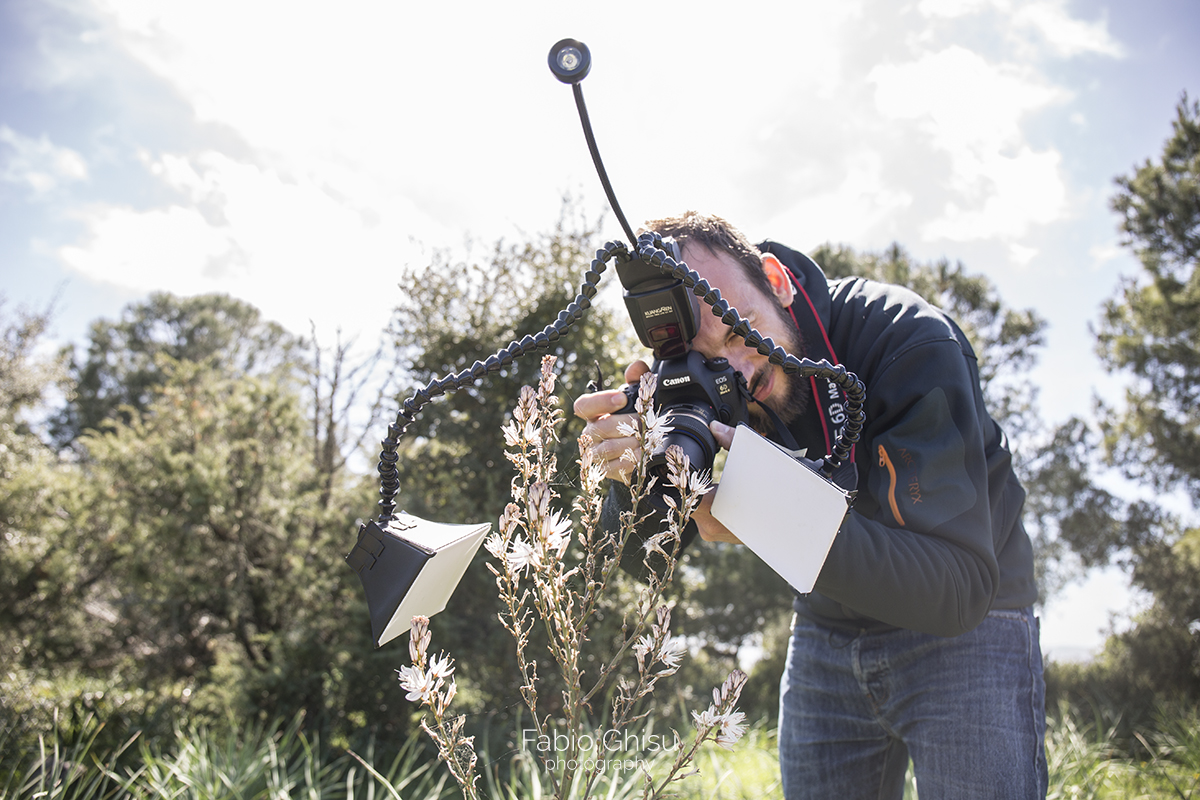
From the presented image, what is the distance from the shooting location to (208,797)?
113 inches

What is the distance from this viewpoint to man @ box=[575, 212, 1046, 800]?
1081mm

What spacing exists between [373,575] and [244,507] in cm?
564

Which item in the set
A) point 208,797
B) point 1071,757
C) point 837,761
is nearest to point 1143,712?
point 1071,757

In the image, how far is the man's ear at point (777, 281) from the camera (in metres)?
1.53

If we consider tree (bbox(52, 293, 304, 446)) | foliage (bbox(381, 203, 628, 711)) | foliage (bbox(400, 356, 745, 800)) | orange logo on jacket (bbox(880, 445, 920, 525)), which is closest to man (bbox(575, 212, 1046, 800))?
orange logo on jacket (bbox(880, 445, 920, 525))

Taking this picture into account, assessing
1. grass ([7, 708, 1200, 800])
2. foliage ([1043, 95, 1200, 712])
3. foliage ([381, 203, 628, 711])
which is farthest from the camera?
foliage ([1043, 95, 1200, 712])

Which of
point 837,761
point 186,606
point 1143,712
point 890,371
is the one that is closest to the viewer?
point 890,371

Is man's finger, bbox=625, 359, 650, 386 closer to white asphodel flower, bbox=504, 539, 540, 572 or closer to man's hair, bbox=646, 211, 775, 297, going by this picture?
man's hair, bbox=646, 211, 775, 297

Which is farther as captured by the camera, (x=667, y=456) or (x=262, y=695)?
(x=262, y=695)

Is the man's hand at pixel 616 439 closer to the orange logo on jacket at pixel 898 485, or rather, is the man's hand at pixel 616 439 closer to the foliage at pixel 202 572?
the orange logo on jacket at pixel 898 485

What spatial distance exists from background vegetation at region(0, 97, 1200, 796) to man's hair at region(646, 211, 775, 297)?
46 cm

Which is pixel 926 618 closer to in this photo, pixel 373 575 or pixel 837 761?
pixel 837 761

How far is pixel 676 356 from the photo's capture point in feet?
3.95

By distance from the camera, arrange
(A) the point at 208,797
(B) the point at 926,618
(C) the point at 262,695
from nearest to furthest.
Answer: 1. (B) the point at 926,618
2. (A) the point at 208,797
3. (C) the point at 262,695
